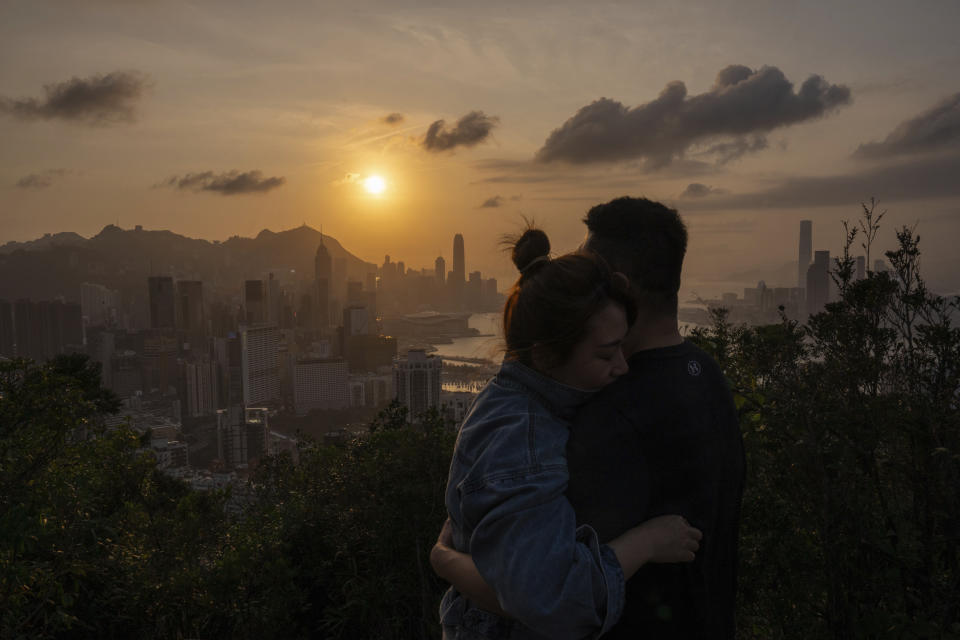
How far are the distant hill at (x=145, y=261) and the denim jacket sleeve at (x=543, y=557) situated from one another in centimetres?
8020

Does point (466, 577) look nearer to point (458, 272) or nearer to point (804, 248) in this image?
point (804, 248)

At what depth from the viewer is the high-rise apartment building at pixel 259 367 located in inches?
1981

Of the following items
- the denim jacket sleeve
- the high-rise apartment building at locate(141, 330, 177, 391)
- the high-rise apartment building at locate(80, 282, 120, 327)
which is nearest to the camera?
the denim jacket sleeve

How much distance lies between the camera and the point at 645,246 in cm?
121

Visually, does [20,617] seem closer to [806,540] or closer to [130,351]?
[806,540]

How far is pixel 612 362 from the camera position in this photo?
1043mm

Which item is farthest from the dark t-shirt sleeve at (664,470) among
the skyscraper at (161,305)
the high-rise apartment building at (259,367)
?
the skyscraper at (161,305)

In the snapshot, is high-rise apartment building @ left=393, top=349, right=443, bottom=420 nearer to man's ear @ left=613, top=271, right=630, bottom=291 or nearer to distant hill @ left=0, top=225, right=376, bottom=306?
man's ear @ left=613, top=271, right=630, bottom=291

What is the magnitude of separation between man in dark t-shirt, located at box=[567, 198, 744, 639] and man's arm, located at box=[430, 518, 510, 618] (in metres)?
0.19

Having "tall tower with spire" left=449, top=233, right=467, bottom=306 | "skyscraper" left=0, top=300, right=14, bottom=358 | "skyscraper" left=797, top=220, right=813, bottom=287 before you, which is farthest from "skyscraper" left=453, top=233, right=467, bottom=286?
"skyscraper" left=797, top=220, right=813, bottom=287

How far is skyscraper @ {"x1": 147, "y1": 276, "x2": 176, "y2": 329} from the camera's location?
209 feet

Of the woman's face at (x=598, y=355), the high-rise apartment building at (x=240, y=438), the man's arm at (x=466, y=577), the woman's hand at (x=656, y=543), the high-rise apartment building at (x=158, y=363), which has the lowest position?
the high-rise apartment building at (x=240, y=438)

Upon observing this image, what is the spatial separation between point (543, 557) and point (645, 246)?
24.7 inches

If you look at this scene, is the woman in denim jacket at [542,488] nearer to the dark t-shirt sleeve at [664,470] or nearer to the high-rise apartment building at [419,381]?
the dark t-shirt sleeve at [664,470]
